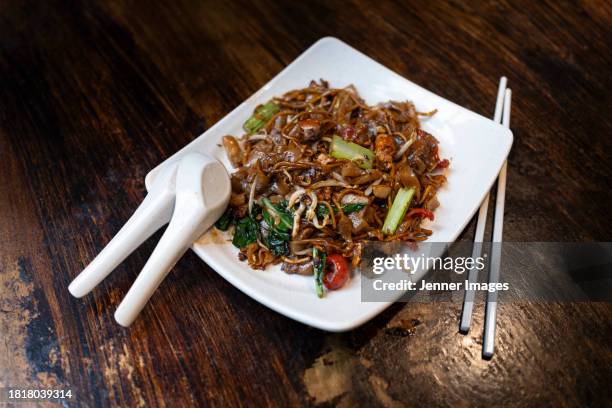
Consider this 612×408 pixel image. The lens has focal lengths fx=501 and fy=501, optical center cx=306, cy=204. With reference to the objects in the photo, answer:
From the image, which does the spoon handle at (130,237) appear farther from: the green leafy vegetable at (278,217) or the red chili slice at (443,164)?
the red chili slice at (443,164)

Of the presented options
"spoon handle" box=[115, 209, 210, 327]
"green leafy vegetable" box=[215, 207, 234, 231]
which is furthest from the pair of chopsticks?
"spoon handle" box=[115, 209, 210, 327]

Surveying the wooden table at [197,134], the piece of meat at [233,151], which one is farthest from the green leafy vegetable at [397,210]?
the piece of meat at [233,151]

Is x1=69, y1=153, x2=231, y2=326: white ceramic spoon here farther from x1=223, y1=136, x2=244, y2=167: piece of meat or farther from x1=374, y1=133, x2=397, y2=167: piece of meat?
x1=374, y1=133, x2=397, y2=167: piece of meat

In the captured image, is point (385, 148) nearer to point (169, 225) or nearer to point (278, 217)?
point (278, 217)

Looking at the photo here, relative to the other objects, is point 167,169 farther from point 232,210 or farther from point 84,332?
point 84,332

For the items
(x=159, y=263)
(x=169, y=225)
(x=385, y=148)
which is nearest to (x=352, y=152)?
(x=385, y=148)

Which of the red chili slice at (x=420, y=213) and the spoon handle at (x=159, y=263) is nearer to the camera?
the spoon handle at (x=159, y=263)
